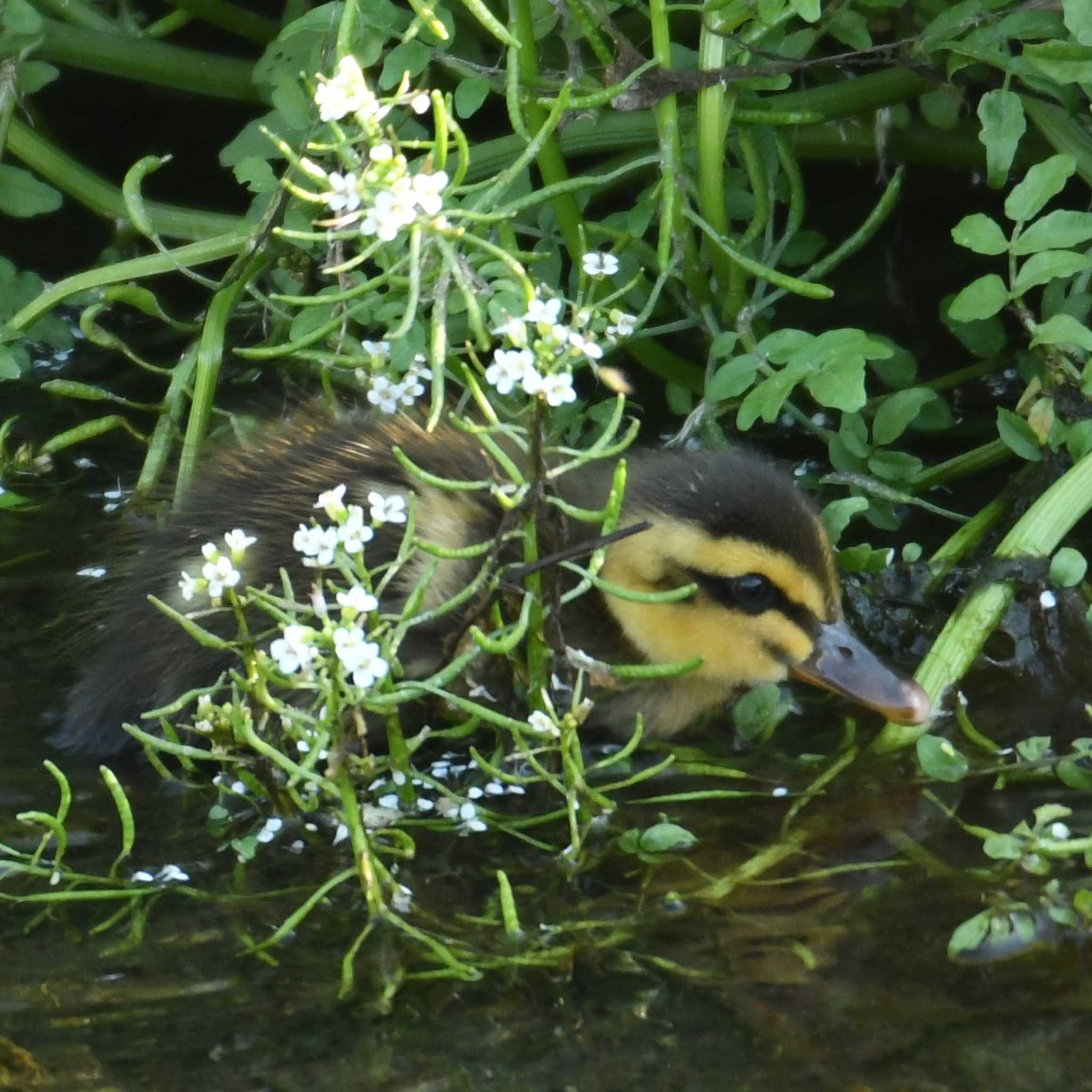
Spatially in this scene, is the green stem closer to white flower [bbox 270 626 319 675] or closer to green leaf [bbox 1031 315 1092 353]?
green leaf [bbox 1031 315 1092 353]

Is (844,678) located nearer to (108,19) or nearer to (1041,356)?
(1041,356)

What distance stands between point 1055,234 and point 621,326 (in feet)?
1.93

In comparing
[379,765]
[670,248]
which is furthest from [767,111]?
[379,765]

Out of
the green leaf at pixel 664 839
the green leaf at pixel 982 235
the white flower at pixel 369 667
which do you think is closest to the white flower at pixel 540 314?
the white flower at pixel 369 667

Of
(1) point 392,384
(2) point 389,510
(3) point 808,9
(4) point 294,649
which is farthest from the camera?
(1) point 392,384

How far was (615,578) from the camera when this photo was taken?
8.00ft

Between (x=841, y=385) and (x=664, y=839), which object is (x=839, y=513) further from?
(x=664, y=839)

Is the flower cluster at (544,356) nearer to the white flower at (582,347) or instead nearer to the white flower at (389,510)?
the white flower at (582,347)

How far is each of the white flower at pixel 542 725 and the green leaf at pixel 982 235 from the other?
874 millimetres

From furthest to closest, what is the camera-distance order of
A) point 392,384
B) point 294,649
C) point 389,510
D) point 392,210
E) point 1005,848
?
point 392,384 < point 389,510 < point 1005,848 < point 294,649 < point 392,210

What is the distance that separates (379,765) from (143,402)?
4.42 ft

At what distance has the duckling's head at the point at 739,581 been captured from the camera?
91.5 inches

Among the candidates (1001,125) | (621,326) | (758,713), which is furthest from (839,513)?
(1001,125)

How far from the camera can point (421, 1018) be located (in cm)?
180
